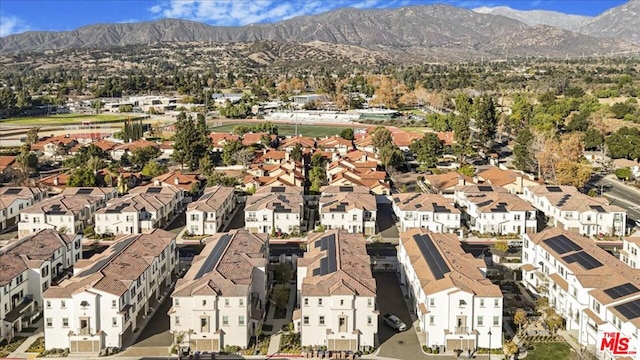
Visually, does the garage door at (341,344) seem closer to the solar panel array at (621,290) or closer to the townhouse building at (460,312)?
the townhouse building at (460,312)

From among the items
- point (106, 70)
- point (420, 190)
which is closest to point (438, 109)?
point (420, 190)

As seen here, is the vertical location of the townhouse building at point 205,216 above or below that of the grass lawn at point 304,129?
below

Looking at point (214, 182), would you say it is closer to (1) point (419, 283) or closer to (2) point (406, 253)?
(2) point (406, 253)

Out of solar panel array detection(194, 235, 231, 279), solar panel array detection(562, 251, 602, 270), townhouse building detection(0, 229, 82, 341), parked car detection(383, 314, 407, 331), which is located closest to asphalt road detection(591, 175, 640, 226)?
solar panel array detection(562, 251, 602, 270)

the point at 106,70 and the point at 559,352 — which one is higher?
the point at 106,70

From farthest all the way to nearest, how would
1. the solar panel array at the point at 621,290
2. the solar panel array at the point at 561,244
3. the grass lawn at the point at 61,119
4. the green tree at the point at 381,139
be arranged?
the grass lawn at the point at 61,119
the green tree at the point at 381,139
the solar panel array at the point at 561,244
the solar panel array at the point at 621,290

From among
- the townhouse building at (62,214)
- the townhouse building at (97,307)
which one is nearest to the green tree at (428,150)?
the townhouse building at (62,214)
